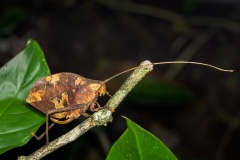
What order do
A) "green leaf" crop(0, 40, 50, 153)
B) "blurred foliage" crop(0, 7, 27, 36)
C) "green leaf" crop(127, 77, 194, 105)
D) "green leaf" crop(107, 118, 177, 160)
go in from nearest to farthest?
"green leaf" crop(107, 118, 177, 160)
"green leaf" crop(0, 40, 50, 153)
"green leaf" crop(127, 77, 194, 105)
"blurred foliage" crop(0, 7, 27, 36)

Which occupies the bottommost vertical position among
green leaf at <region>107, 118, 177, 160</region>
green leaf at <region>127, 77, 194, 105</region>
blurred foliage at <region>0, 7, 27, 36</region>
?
green leaf at <region>107, 118, 177, 160</region>

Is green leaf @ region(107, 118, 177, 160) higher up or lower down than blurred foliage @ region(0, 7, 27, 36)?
lower down

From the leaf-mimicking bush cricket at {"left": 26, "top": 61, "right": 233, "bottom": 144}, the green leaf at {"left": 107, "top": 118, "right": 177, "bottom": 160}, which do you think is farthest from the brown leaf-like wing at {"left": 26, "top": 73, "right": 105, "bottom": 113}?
the green leaf at {"left": 107, "top": 118, "right": 177, "bottom": 160}

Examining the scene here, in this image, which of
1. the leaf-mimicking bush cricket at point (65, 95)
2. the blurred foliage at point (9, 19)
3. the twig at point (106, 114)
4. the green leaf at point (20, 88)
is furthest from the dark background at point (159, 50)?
the twig at point (106, 114)

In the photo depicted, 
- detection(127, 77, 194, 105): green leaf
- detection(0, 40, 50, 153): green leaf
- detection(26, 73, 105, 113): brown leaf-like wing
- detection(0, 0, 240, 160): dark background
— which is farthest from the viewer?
detection(0, 0, 240, 160): dark background

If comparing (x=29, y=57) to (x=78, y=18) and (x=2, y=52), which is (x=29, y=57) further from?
(x=78, y=18)

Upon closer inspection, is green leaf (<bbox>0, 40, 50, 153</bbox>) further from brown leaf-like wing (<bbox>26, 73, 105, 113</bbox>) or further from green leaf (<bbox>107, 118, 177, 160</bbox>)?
green leaf (<bbox>107, 118, 177, 160</bbox>)

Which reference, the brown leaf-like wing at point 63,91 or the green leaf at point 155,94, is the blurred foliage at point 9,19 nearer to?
the green leaf at point 155,94
